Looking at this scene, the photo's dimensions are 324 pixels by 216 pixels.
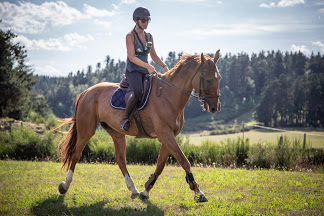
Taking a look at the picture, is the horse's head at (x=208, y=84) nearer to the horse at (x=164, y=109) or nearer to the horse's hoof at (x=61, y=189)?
the horse at (x=164, y=109)

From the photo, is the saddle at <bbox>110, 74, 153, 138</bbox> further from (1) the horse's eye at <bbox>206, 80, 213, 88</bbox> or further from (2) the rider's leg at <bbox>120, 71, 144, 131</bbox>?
(1) the horse's eye at <bbox>206, 80, 213, 88</bbox>

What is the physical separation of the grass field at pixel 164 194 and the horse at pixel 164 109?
17.7 inches

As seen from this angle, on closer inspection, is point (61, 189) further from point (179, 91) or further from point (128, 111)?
point (179, 91)

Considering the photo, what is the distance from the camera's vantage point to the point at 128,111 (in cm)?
581

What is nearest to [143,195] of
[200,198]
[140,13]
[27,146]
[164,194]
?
[164,194]

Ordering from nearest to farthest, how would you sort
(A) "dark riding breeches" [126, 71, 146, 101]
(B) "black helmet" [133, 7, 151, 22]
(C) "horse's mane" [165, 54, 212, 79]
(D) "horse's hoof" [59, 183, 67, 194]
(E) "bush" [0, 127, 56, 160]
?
(C) "horse's mane" [165, 54, 212, 79], (A) "dark riding breeches" [126, 71, 146, 101], (B) "black helmet" [133, 7, 151, 22], (D) "horse's hoof" [59, 183, 67, 194], (E) "bush" [0, 127, 56, 160]

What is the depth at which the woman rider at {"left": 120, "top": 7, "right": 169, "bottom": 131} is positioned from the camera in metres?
5.76

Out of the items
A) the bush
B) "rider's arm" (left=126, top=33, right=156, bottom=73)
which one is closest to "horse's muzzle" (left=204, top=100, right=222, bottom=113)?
"rider's arm" (left=126, top=33, right=156, bottom=73)

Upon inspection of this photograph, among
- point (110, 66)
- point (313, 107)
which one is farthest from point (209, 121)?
point (110, 66)

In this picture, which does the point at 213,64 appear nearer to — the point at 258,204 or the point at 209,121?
the point at 258,204

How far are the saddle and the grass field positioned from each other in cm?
154

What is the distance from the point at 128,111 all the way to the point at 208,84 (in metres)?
1.73

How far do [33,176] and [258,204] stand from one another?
21.4 ft

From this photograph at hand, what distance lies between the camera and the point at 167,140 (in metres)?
5.40
